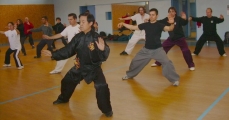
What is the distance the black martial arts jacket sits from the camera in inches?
182

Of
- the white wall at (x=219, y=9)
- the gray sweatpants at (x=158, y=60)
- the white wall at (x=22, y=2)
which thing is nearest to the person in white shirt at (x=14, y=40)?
the gray sweatpants at (x=158, y=60)

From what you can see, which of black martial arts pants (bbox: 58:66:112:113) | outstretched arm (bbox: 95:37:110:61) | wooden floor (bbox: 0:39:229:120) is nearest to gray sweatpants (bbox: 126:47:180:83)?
wooden floor (bbox: 0:39:229:120)

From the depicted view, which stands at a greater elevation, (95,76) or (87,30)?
(87,30)

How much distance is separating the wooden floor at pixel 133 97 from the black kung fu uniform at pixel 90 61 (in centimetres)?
38

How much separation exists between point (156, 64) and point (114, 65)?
1.43 meters

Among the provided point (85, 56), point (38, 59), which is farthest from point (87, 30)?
point (38, 59)

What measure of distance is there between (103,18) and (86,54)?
51.2ft

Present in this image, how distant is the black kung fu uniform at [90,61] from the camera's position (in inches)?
179

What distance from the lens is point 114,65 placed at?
30.6 feet

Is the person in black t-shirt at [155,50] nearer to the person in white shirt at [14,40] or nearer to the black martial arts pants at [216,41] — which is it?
the black martial arts pants at [216,41]

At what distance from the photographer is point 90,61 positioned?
15.3ft

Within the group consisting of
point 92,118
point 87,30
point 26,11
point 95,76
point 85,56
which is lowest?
point 92,118

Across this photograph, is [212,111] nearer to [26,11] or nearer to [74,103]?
[74,103]

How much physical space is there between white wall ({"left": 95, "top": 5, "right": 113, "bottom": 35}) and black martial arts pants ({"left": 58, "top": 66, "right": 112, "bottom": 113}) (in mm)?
14814
